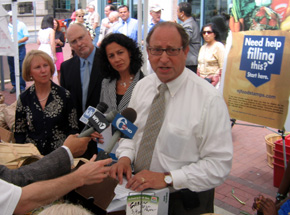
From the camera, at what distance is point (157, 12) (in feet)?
25.9

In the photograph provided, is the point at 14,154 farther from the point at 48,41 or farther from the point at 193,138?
the point at 48,41

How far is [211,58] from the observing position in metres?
6.20

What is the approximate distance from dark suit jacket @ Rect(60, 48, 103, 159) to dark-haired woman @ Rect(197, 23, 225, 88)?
319 cm

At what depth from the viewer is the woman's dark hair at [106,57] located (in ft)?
10.3

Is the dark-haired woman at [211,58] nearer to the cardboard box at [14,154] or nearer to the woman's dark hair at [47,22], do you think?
the cardboard box at [14,154]

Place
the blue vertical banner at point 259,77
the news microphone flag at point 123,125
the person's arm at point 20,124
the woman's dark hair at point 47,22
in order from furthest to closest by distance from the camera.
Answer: the woman's dark hair at point 47,22, the person's arm at point 20,124, the blue vertical banner at point 259,77, the news microphone flag at point 123,125

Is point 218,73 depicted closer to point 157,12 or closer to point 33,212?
point 157,12

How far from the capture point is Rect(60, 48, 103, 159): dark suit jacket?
3420 millimetres

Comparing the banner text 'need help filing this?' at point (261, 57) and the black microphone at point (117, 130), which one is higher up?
the banner text 'need help filing this?' at point (261, 57)

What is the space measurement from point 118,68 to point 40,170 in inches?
57.5

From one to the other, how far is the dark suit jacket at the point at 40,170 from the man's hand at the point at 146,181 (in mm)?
551

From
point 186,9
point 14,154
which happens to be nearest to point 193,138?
point 14,154

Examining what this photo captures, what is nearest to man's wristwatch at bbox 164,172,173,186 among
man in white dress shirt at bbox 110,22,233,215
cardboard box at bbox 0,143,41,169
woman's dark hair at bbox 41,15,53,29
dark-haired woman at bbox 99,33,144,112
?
man in white dress shirt at bbox 110,22,233,215

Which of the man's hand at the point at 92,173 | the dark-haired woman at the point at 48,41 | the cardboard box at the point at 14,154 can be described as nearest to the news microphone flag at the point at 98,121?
the man's hand at the point at 92,173
